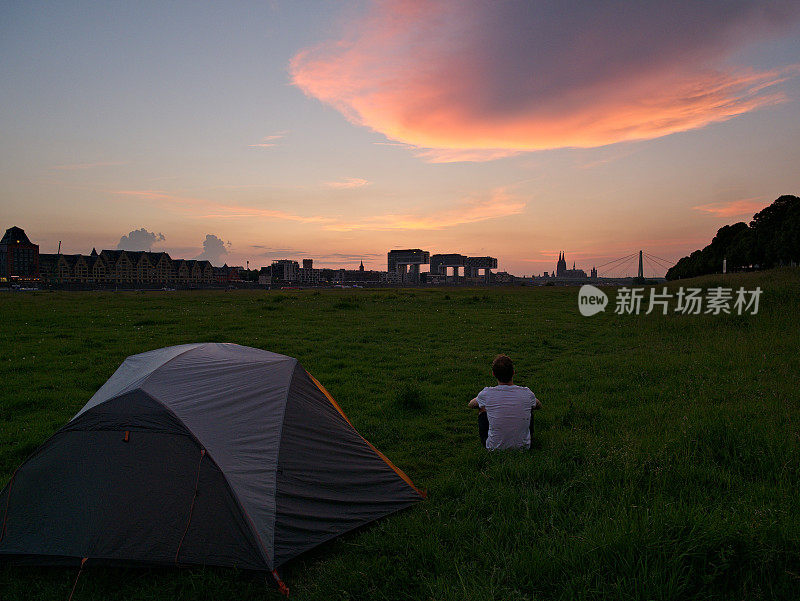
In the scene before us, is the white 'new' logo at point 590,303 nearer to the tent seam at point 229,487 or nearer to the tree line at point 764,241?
the tree line at point 764,241

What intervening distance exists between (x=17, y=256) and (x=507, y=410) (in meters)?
227

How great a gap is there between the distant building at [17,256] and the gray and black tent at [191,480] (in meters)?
216

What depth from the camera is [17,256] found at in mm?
173750

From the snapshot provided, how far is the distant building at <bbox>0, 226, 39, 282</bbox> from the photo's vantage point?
17300 centimetres

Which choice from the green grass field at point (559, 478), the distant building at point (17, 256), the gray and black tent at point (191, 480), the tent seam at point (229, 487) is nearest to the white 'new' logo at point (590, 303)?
the green grass field at point (559, 478)

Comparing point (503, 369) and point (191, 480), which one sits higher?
point (503, 369)

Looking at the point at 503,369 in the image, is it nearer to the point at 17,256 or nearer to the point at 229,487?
the point at 229,487

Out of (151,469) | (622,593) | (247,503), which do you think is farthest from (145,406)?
(622,593)

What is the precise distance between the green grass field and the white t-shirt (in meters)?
0.32

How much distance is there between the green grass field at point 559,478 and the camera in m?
3.76

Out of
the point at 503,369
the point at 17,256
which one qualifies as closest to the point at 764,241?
the point at 503,369

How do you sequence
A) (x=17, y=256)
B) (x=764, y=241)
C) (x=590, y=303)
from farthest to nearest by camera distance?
(x=17, y=256) → (x=764, y=241) → (x=590, y=303)

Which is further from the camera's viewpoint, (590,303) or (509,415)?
(590,303)

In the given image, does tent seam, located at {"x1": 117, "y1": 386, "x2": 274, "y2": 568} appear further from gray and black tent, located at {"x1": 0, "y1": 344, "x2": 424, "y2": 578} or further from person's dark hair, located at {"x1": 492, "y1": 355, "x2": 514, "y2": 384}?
person's dark hair, located at {"x1": 492, "y1": 355, "x2": 514, "y2": 384}
